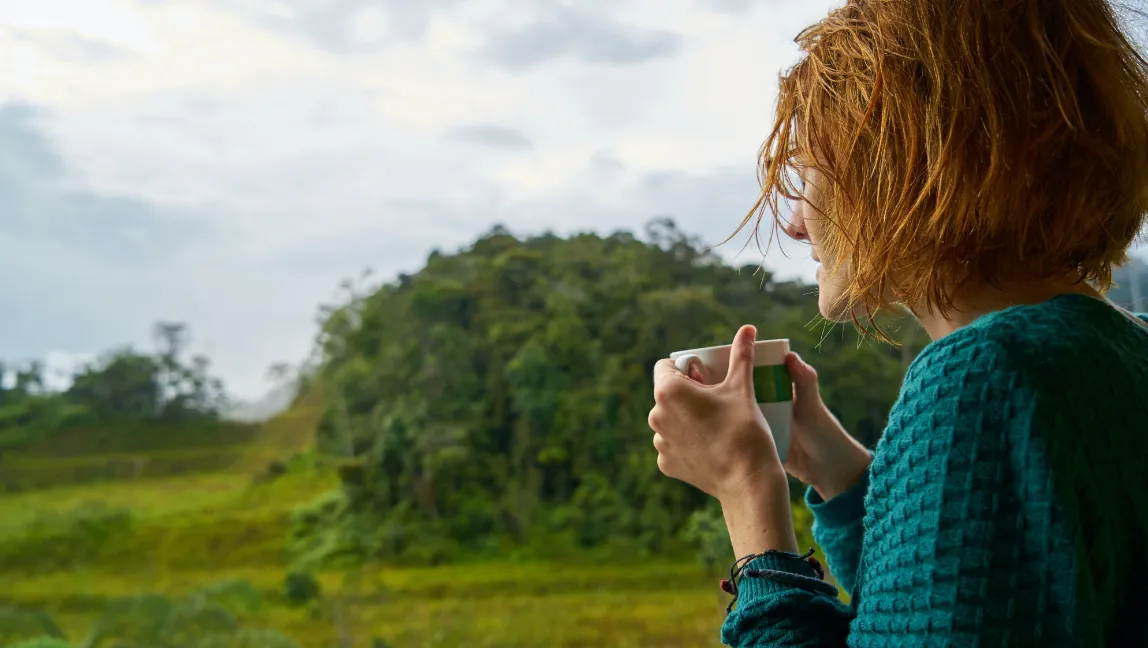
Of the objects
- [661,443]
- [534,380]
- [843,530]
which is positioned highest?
[534,380]

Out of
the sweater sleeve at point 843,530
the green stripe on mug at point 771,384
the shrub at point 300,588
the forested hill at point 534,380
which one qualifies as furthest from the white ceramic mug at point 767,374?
the shrub at point 300,588

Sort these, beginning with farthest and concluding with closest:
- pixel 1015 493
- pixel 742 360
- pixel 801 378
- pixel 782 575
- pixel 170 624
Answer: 1. pixel 170 624
2. pixel 801 378
3. pixel 742 360
4. pixel 782 575
5. pixel 1015 493

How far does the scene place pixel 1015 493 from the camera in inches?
22.3

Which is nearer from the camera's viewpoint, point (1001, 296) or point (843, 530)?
point (1001, 296)

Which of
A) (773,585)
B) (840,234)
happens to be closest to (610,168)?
(840,234)

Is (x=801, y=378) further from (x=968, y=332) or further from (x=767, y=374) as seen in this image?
(x=968, y=332)

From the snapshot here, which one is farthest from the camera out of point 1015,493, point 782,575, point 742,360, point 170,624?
point 170,624

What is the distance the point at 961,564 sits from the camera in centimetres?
56

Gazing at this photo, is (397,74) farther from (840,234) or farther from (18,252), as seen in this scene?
(840,234)

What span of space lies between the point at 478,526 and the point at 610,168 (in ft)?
2.16

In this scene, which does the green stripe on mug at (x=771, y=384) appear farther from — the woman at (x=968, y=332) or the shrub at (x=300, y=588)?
the shrub at (x=300, y=588)

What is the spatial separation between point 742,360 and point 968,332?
210mm

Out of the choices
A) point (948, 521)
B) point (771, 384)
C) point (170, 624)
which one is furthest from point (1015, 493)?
point (170, 624)

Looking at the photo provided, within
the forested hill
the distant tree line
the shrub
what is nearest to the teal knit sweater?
the forested hill
